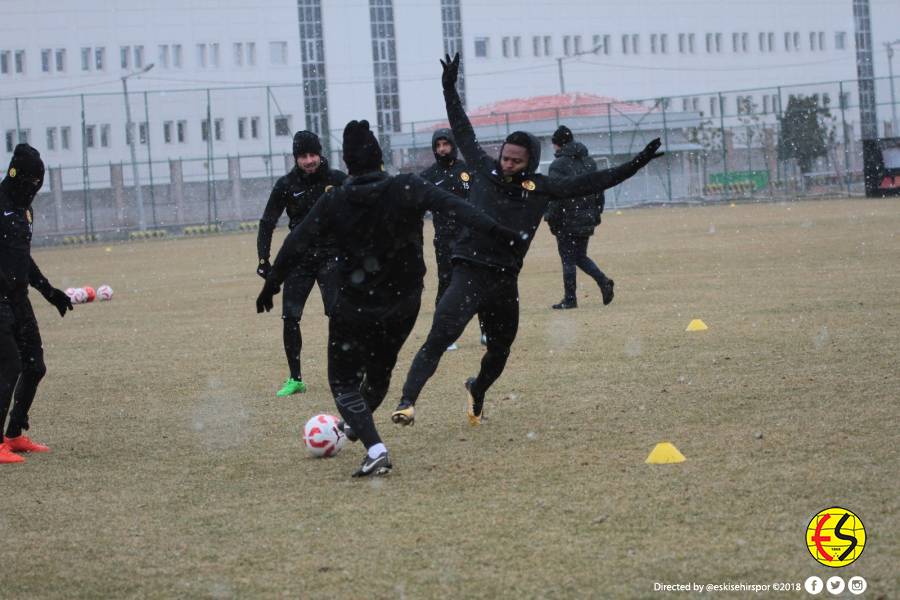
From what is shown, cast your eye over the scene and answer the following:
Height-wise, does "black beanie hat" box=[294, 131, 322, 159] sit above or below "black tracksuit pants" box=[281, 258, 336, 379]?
above

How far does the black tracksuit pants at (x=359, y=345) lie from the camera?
6.81 meters

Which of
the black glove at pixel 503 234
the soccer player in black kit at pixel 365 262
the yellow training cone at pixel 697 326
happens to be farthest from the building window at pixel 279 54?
the black glove at pixel 503 234

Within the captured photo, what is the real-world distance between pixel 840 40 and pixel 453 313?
93.8 meters

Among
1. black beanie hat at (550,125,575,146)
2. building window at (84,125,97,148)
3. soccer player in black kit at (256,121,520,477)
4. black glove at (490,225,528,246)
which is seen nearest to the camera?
black glove at (490,225,528,246)

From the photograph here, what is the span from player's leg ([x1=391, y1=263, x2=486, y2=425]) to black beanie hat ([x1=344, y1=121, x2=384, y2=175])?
117 cm

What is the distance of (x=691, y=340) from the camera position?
37.5 feet

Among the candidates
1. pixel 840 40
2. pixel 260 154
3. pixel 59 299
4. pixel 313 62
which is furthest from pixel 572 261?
pixel 840 40

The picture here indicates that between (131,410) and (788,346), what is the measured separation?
5.36m

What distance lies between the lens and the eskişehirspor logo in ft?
15.7

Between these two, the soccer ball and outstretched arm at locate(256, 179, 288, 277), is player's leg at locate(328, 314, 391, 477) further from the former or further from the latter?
outstretched arm at locate(256, 179, 288, 277)

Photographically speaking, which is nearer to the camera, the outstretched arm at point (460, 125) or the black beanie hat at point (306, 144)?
the outstretched arm at point (460, 125)

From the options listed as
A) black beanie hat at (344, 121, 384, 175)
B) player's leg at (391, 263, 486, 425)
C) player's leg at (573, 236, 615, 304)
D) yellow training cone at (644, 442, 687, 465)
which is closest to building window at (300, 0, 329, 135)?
player's leg at (573, 236, 615, 304)

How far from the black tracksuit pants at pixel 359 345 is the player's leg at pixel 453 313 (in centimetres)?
43

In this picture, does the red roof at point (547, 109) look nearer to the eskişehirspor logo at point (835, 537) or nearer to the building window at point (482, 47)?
the building window at point (482, 47)
